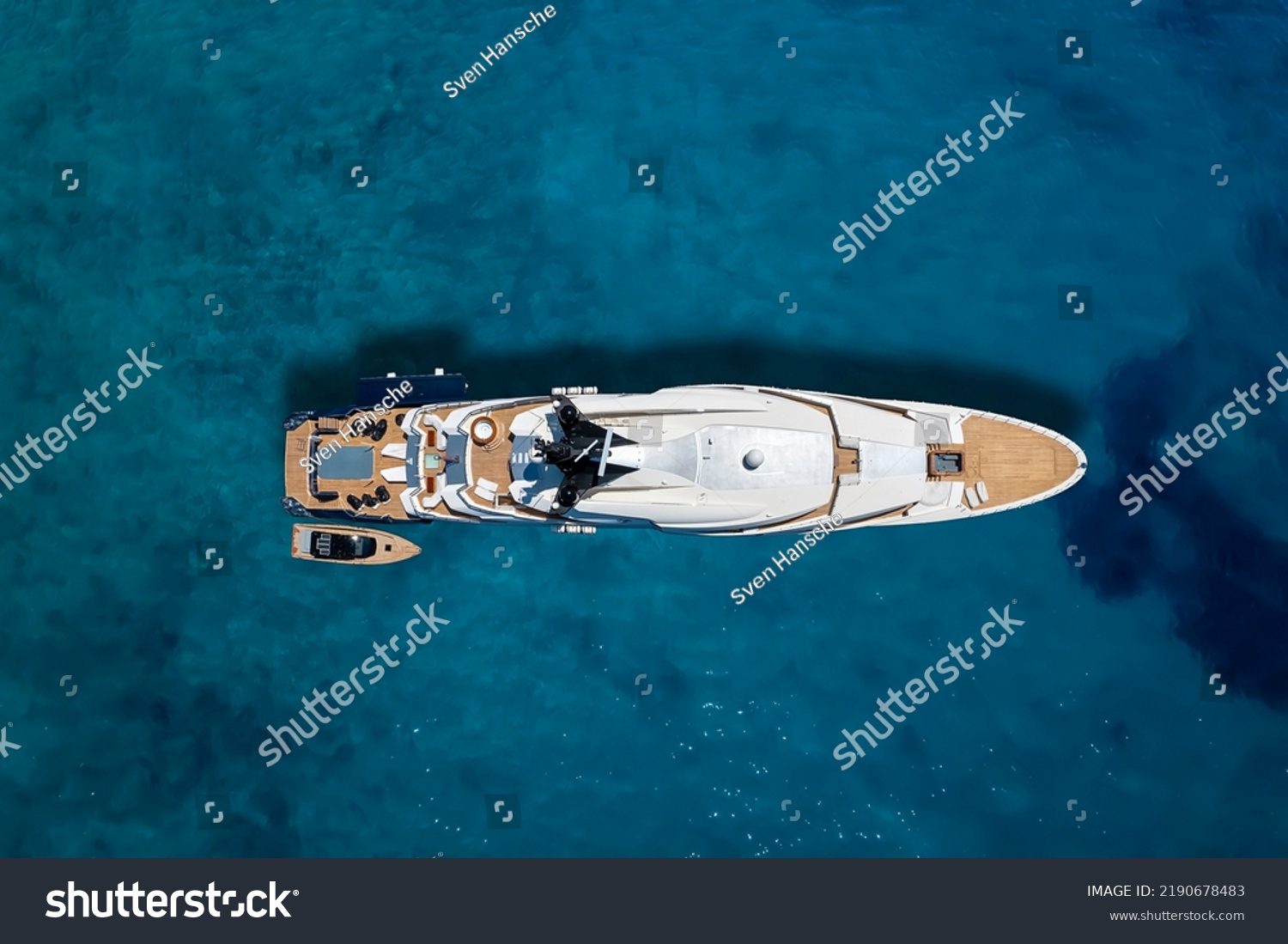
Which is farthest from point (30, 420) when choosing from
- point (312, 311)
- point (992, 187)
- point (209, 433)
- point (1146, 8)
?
point (1146, 8)

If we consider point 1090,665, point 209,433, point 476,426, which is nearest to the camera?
point 476,426

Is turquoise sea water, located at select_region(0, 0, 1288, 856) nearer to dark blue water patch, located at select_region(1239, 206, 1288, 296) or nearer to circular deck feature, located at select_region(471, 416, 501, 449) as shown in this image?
dark blue water patch, located at select_region(1239, 206, 1288, 296)

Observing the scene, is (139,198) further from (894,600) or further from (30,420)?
(894,600)

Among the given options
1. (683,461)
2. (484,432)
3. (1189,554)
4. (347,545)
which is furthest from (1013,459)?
(347,545)

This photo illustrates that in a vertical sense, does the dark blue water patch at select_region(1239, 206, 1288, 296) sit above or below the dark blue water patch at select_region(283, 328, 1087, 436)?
above

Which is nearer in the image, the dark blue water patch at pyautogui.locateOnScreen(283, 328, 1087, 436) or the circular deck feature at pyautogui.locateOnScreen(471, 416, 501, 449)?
the circular deck feature at pyautogui.locateOnScreen(471, 416, 501, 449)

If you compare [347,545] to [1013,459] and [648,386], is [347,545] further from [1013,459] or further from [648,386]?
[1013,459]

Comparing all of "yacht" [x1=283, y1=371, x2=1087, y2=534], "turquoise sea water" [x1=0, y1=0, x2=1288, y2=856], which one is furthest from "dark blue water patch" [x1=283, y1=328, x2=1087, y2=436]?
"yacht" [x1=283, y1=371, x2=1087, y2=534]
